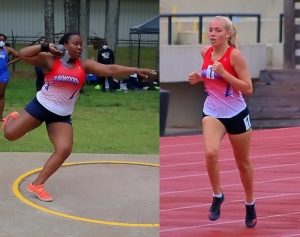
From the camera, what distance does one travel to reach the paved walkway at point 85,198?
4086 millimetres

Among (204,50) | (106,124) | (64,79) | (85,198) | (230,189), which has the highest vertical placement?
(204,50)

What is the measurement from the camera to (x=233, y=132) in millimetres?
3398

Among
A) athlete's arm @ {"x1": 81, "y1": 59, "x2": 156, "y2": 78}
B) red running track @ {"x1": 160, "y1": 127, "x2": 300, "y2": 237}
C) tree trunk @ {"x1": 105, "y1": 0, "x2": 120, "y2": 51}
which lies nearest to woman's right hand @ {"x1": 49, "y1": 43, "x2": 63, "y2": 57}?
athlete's arm @ {"x1": 81, "y1": 59, "x2": 156, "y2": 78}

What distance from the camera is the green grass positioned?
294 inches

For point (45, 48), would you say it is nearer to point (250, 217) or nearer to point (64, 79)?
point (64, 79)

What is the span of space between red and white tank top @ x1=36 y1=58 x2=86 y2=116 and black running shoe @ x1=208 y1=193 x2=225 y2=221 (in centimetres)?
159

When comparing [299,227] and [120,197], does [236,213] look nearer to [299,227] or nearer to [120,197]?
[299,227]

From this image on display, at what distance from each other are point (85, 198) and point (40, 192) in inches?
13.8

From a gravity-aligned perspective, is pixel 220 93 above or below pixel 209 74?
below

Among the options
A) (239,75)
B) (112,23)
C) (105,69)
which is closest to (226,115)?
(239,75)

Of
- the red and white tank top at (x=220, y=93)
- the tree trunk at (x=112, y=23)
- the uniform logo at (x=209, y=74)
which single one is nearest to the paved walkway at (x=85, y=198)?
the red and white tank top at (x=220, y=93)

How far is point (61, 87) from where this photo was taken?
4.70m

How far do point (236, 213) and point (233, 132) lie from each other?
2.30 feet

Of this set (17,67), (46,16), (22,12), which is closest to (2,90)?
(46,16)
